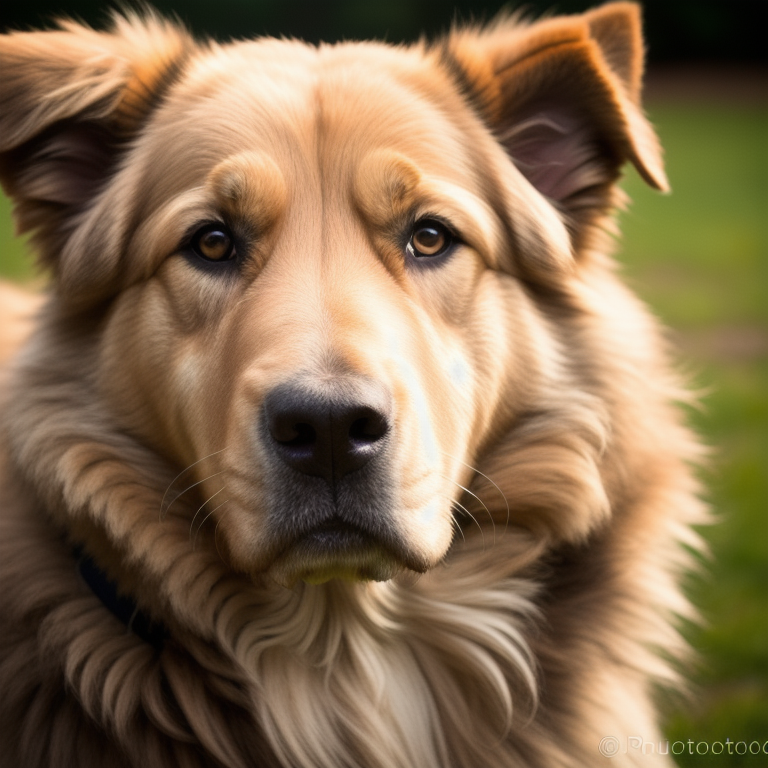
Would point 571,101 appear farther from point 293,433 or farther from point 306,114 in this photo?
point 293,433

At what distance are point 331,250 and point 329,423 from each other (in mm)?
739

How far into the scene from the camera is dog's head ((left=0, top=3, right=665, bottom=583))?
2658 mm

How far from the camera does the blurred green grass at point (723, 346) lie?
444 cm

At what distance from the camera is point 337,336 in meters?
2.65

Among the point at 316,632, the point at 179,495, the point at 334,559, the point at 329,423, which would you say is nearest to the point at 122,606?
the point at 179,495

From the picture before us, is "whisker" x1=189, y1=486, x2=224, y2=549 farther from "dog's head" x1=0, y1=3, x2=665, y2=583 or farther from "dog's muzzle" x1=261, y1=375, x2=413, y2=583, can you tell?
"dog's muzzle" x1=261, y1=375, x2=413, y2=583

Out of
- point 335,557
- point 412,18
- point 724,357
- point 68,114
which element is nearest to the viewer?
point 335,557

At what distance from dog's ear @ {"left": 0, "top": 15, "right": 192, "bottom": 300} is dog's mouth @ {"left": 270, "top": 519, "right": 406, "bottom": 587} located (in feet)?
4.03

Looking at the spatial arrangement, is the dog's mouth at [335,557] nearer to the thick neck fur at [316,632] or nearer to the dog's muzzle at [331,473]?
the dog's muzzle at [331,473]

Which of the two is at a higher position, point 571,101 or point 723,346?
point 571,101

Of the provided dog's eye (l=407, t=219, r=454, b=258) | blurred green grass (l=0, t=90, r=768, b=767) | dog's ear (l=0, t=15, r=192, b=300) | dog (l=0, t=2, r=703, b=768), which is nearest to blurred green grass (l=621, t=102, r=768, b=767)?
blurred green grass (l=0, t=90, r=768, b=767)

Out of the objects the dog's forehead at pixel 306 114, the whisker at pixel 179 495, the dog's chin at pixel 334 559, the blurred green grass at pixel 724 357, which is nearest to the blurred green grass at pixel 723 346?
the blurred green grass at pixel 724 357

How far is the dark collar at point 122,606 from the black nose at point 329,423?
819 millimetres

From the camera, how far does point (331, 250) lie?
298 centimetres
